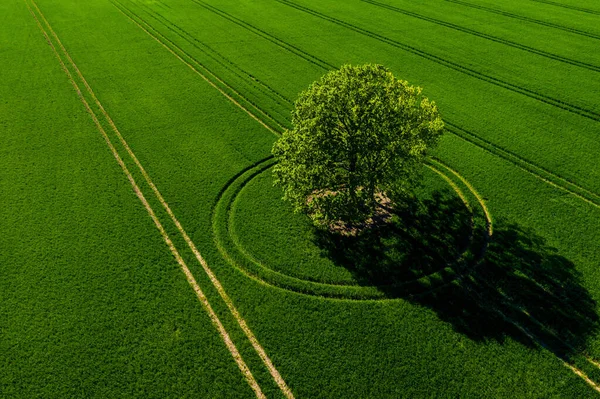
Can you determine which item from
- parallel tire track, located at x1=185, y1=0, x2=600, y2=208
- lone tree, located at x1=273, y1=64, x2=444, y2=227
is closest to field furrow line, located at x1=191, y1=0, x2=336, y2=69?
parallel tire track, located at x1=185, y1=0, x2=600, y2=208

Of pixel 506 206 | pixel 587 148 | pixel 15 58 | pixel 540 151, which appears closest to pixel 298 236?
pixel 506 206

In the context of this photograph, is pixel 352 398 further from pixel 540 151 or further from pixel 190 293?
pixel 540 151

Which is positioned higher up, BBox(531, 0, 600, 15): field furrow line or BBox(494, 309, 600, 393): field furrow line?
BBox(531, 0, 600, 15): field furrow line

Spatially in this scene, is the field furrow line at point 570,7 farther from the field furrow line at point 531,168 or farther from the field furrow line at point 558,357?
the field furrow line at point 558,357

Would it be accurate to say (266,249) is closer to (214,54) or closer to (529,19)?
A: (214,54)

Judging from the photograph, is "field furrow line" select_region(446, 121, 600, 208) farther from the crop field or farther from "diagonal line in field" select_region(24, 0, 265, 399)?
"diagonal line in field" select_region(24, 0, 265, 399)

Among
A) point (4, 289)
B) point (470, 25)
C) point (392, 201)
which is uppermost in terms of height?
point (470, 25)
